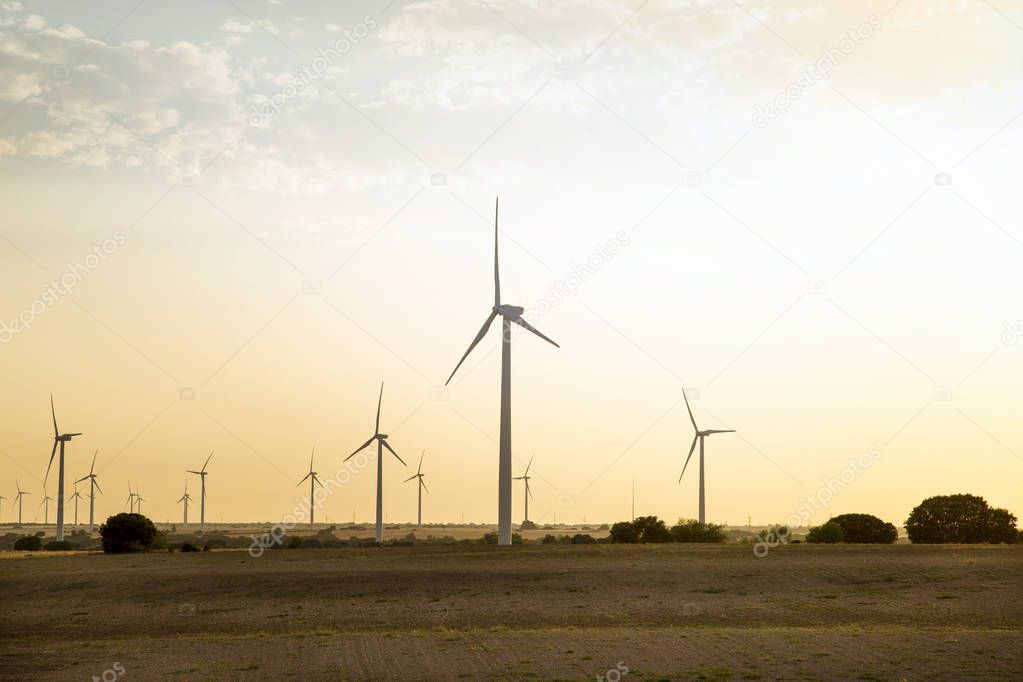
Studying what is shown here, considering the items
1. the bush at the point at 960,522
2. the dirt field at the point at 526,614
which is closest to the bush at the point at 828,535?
the bush at the point at 960,522

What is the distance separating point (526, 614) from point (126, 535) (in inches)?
2507

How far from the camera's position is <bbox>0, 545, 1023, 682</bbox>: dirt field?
40.6 metres

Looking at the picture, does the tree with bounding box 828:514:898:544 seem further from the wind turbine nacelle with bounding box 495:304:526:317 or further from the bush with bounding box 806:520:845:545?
the wind turbine nacelle with bounding box 495:304:526:317

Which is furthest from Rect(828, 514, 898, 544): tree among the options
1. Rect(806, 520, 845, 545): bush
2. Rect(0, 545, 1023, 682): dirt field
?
Rect(0, 545, 1023, 682): dirt field

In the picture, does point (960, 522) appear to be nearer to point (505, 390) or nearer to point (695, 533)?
point (695, 533)

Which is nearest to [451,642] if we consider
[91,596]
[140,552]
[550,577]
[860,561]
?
[550,577]

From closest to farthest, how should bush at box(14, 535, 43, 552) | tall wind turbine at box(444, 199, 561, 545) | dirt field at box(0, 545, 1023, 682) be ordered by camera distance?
1. dirt field at box(0, 545, 1023, 682)
2. tall wind turbine at box(444, 199, 561, 545)
3. bush at box(14, 535, 43, 552)

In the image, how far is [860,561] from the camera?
7631cm

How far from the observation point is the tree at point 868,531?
113000 mm

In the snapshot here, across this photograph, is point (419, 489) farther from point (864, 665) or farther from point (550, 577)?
point (864, 665)

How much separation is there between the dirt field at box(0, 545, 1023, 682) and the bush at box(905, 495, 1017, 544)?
25.3m

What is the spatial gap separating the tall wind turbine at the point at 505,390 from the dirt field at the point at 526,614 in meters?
4.31

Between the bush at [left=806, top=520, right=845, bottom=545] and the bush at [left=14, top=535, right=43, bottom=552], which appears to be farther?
the bush at [left=14, top=535, right=43, bottom=552]

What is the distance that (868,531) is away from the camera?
113m
